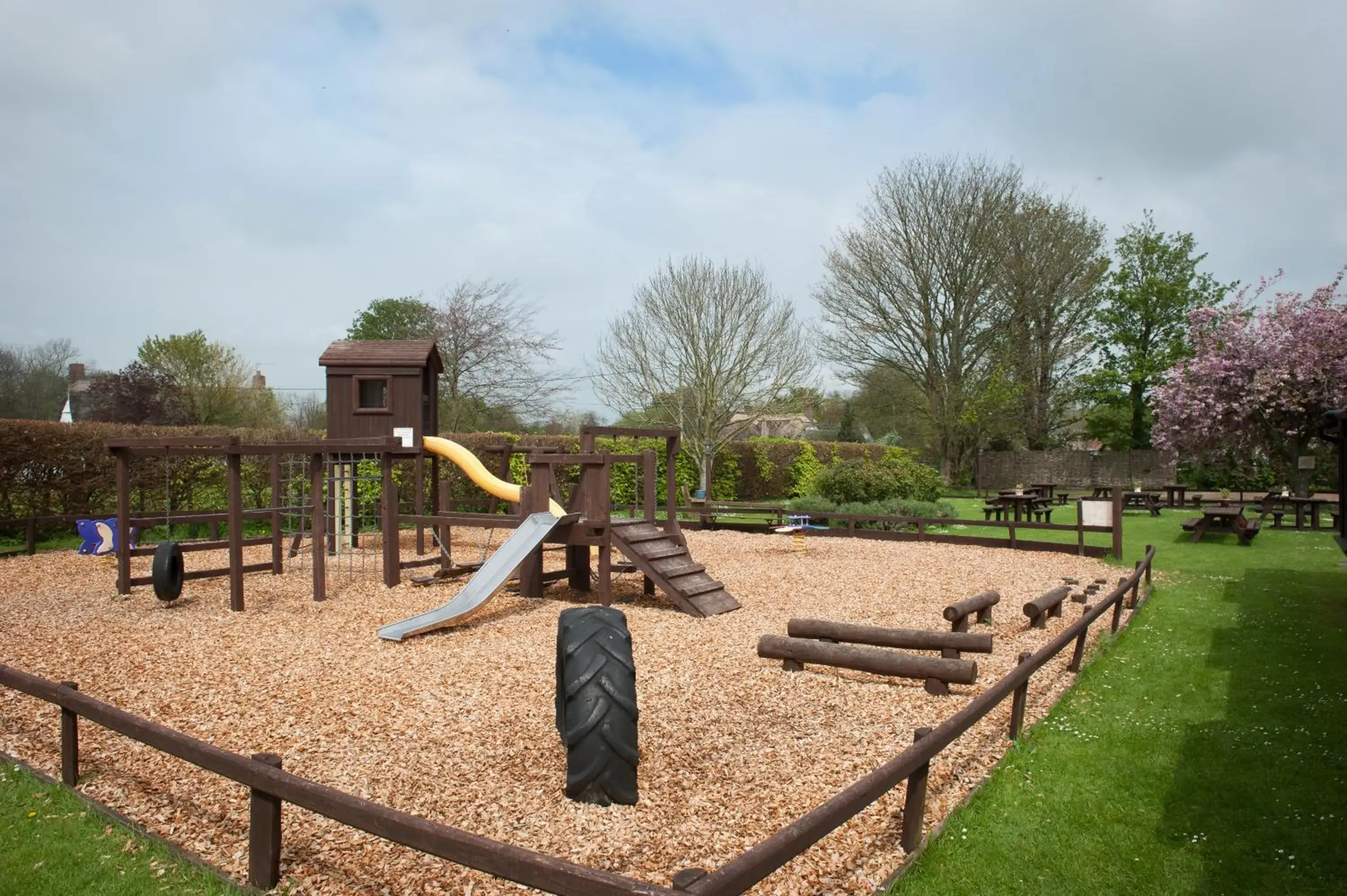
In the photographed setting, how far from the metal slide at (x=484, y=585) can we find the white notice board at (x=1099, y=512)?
957 cm

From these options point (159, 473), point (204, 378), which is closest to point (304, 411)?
point (204, 378)

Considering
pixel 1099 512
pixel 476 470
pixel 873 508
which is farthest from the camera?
pixel 873 508

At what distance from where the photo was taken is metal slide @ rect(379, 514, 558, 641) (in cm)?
794

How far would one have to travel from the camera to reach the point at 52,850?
3.95 m

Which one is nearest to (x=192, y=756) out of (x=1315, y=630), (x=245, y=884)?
(x=245, y=884)

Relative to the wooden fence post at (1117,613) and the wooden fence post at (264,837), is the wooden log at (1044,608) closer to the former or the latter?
the wooden fence post at (1117,613)

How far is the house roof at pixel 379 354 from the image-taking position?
15.0 m

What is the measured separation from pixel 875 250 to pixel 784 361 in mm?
10162

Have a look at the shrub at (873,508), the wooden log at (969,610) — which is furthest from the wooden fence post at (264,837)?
the shrub at (873,508)

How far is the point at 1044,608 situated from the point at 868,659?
3037 millimetres

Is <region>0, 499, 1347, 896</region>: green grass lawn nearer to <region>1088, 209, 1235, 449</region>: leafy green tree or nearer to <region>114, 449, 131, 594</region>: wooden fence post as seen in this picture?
<region>114, 449, 131, 594</region>: wooden fence post

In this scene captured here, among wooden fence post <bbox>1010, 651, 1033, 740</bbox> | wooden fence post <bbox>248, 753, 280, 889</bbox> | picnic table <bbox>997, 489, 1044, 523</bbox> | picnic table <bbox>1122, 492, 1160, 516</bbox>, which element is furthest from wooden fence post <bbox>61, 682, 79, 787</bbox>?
picnic table <bbox>1122, 492, 1160, 516</bbox>

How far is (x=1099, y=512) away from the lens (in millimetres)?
14602

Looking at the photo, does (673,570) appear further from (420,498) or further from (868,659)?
(420,498)
